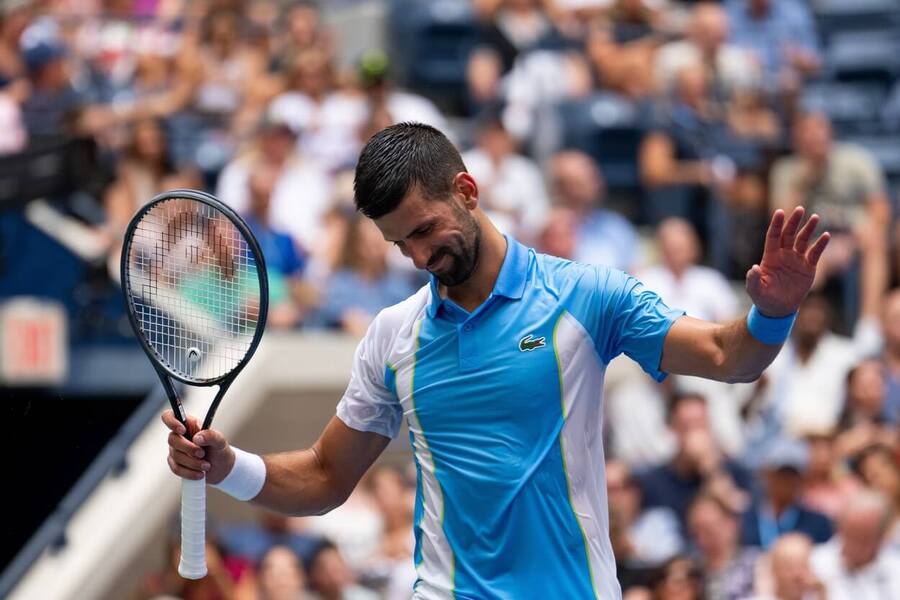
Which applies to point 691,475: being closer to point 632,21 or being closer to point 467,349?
point 467,349

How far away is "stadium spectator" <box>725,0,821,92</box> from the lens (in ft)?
35.6

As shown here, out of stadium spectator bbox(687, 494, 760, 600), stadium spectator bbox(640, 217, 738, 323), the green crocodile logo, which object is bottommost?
stadium spectator bbox(687, 494, 760, 600)

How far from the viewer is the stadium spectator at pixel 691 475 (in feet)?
23.7

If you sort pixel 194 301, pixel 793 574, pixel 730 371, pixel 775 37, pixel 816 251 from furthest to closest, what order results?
1. pixel 775 37
2. pixel 793 574
3. pixel 194 301
4. pixel 730 371
5. pixel 816 251

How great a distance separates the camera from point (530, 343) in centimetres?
352

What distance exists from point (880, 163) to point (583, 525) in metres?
7.35

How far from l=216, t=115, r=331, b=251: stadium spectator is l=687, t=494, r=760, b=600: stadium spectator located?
2.81 metres

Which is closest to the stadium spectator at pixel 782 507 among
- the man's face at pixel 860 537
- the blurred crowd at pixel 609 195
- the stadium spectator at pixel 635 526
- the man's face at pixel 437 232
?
the blurred crowd at pixel 609 195

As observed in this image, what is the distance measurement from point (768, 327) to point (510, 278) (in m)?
0.63

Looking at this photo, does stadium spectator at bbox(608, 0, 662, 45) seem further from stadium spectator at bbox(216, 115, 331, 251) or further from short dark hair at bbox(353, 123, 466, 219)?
short dark hair at bbox(353, 123, 466, 219)

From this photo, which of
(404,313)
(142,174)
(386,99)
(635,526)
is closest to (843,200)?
(386,99)

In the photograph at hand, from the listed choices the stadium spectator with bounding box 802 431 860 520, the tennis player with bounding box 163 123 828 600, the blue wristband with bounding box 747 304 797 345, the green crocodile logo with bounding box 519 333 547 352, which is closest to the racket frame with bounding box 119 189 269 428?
the tennis player with bounding box 163 123 828 600

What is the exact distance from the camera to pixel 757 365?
3.29m

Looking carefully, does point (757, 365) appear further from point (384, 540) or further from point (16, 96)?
point (16, 96)
